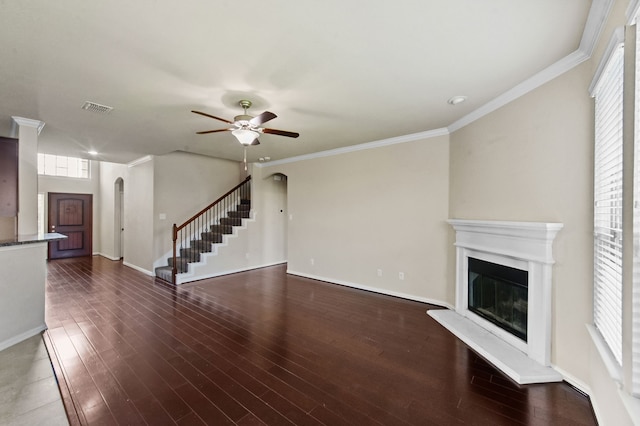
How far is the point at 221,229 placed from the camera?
6.50 metres

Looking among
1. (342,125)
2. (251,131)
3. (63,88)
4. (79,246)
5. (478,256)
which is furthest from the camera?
(79,246)

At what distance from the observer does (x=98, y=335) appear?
3031 millimetres

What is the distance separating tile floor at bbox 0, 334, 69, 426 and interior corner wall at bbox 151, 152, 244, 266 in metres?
3.28

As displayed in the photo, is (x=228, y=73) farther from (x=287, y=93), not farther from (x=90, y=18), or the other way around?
(x=90, y=18)

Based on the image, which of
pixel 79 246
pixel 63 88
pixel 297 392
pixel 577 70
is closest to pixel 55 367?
pixel 297 392

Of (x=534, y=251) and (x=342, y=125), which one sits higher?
(x=342, y=125)

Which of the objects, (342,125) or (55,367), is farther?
(342,125)

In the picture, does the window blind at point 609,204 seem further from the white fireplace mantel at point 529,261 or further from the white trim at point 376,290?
the white trim at point 376,290

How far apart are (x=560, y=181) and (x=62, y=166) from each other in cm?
1174

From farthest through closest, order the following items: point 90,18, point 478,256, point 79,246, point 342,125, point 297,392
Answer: point 79,246, point 342,125, point 478,256, point 297,392, point 90,18

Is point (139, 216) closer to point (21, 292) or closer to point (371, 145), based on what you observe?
point (21, 292)

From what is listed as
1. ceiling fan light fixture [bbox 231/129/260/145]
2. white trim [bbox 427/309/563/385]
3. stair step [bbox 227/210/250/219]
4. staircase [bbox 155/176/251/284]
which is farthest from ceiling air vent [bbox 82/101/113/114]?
white trim [bbox 427/309/563/385]

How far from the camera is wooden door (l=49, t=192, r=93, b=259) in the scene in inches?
307

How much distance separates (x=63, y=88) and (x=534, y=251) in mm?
5021
